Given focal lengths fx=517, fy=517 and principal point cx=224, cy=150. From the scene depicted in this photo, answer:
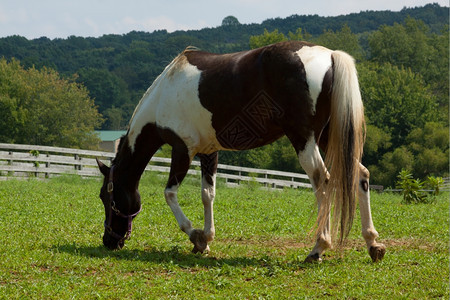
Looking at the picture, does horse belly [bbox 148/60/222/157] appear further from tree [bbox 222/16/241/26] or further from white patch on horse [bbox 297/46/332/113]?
tree [bbox 222/16/241/26]

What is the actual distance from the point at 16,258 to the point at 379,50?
6896 cm

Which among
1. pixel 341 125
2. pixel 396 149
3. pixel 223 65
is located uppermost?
pixel 223 65

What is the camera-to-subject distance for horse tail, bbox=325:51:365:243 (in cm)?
549

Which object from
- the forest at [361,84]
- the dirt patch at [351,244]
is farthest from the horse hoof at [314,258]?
the forest at [361,84]

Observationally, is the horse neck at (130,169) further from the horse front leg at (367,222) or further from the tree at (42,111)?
the tree at (42,111)

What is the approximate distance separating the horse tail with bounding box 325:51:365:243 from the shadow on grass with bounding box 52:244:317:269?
0.79m

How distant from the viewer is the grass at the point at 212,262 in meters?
4.70

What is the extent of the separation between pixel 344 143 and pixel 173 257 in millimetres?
2479

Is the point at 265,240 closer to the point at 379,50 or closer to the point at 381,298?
the point at 381,298

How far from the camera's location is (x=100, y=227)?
860 centimetres

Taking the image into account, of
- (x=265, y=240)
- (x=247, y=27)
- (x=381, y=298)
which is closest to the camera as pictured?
(x=381, y=298)

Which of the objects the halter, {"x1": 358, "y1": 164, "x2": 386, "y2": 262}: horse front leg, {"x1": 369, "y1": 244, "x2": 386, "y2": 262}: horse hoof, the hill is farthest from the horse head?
the hill

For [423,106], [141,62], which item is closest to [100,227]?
[423,106]

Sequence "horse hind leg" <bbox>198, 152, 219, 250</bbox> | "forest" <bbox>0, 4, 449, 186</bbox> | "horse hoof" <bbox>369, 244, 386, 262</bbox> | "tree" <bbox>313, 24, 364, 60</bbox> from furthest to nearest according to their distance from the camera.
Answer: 1. "tree" <bbox>313, 24, 364, 60</bbox>
2. "forest" <bbox>0, 4, 449, 186</bbox>
3. "horse hind leg" <bbox>198, 152, 219, 250</bbox>
4. "horse hoof" <bbox>369, 244, 386, 262</bbox>
